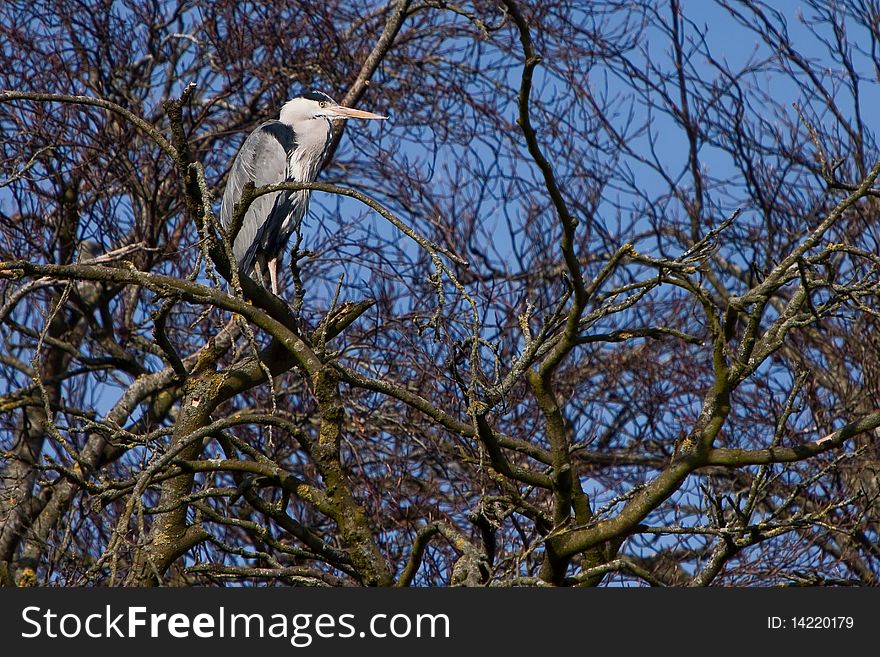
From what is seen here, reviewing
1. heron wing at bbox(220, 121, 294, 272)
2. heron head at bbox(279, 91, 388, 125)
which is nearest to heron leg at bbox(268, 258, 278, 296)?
heron wing at bbox(220, 121, 294, 272)

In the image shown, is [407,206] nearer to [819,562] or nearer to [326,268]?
[326,268]

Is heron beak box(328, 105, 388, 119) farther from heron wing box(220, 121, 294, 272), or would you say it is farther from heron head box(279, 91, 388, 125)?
heron wing box(220, 121, 294, 272)

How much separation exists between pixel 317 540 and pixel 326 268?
14.1 ft

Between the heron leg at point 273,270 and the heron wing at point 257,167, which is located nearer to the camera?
the heron leg at point 273,270

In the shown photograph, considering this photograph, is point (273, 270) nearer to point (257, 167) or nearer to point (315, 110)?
point (257, 167)

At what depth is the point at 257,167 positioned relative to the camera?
647cm

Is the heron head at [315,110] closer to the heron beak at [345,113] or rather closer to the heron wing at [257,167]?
the heron beak at [345,113]

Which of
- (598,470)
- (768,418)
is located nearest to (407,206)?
(598,470)

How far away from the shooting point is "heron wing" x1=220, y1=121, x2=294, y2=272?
6.41m

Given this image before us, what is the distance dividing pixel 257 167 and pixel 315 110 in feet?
1.91

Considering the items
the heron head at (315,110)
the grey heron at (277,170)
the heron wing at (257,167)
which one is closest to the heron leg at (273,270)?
the grey heron at (277,170)

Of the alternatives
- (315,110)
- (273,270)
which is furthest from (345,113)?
(273,270)

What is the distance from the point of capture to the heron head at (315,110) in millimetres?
6805

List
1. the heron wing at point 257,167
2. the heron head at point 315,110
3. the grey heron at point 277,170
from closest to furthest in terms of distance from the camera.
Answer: the grey heron at point 277,170
the heron wing at point 257,167
the heron head at point 315,110
